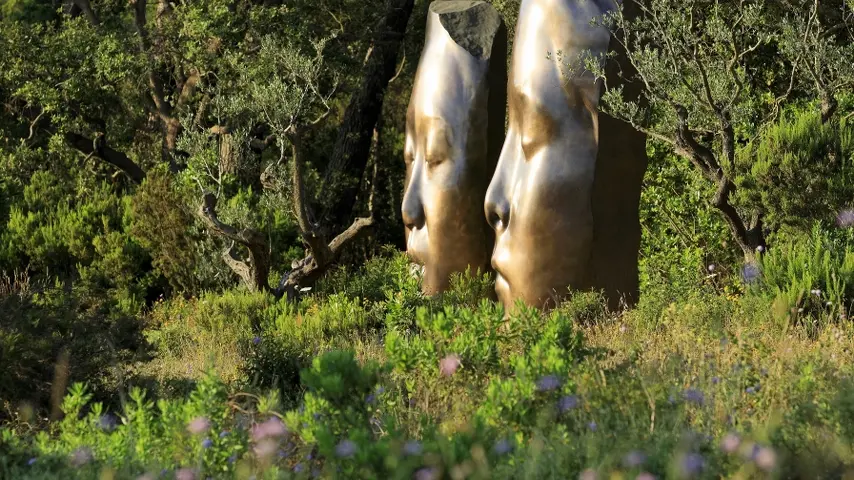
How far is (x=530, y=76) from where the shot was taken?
353 inches

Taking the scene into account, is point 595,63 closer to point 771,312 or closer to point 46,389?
point 771,312

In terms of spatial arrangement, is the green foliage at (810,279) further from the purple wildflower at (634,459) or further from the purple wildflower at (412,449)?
the purple wildflower at (412,449)

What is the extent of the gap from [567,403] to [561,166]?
15.0 feet

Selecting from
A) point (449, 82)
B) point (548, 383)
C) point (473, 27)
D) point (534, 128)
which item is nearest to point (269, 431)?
point (548, 383)

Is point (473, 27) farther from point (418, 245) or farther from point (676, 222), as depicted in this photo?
point (676, 222)

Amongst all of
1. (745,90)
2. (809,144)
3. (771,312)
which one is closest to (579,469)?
(771,312)

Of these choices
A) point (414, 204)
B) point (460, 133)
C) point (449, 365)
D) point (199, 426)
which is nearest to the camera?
point (199, 426)

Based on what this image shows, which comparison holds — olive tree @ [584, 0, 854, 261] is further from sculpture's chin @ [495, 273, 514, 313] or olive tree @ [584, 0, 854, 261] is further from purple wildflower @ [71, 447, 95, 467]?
purple wildflower @ [71, 447, 95, 467]

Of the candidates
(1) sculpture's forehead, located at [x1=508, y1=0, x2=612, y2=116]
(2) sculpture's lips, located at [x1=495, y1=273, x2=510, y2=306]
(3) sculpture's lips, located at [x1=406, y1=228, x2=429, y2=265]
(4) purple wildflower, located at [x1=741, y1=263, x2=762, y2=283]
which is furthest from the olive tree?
(3) sculpture's lips, located at [x1=406, y1=228, x2=429, y2=265]

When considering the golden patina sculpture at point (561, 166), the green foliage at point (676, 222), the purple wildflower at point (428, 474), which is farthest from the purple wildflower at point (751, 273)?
the purple wildflower at point (428, 474)

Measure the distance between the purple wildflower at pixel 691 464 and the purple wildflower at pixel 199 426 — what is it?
1637mm

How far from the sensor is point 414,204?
10492 mm

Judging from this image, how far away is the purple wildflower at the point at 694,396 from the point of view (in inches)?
179

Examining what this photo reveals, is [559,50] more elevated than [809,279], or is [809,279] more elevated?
[559,50]
